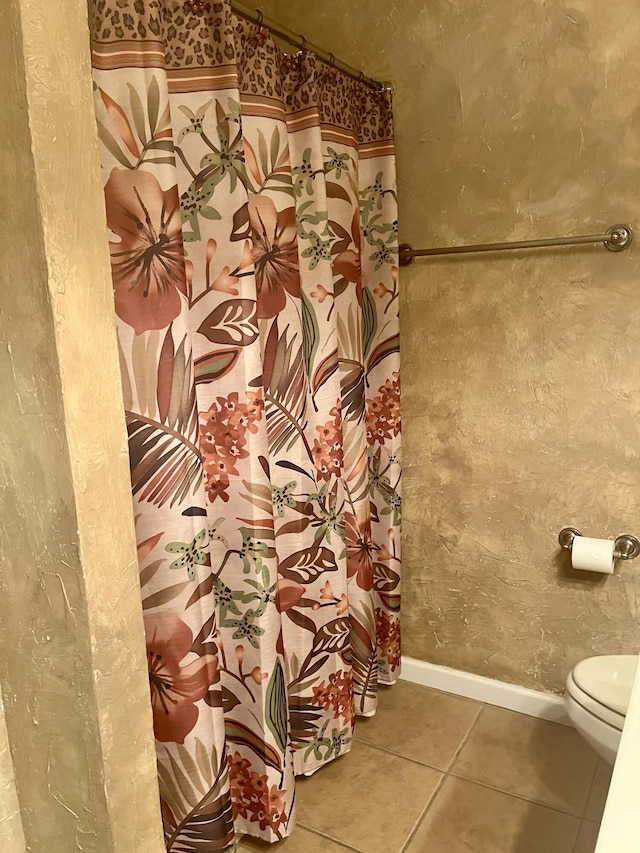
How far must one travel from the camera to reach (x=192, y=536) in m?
Answer: 1.25

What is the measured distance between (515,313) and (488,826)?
4.32ft

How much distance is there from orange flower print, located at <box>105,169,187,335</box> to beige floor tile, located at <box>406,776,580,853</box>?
1351 millimetres

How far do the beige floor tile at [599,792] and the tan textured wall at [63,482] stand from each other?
1158 mm

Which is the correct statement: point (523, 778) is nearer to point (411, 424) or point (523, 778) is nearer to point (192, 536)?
point (411, 424)

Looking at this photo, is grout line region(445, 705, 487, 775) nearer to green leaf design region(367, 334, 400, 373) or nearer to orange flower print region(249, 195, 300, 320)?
green leaf design region(367, 334, 400, 373)

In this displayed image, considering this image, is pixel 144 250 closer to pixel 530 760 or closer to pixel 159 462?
pixel 159 462

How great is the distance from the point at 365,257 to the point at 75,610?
136cm

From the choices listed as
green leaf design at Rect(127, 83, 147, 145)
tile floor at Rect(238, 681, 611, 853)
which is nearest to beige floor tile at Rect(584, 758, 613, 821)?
tile floor at Rect(238, 681, 611, 853)

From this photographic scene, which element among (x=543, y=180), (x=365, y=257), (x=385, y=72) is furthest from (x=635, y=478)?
(x=385, y=72)

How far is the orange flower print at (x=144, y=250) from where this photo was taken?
113 centimetres

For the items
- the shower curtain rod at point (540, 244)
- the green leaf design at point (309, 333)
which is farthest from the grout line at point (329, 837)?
the shower curtain rod at point (540, 244)

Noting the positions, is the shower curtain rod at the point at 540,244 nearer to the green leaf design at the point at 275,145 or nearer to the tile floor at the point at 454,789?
the green leaf design at the point at 275,145

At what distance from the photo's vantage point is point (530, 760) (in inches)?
70.8

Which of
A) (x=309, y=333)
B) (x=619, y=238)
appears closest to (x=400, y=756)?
(x=309, y=333)
